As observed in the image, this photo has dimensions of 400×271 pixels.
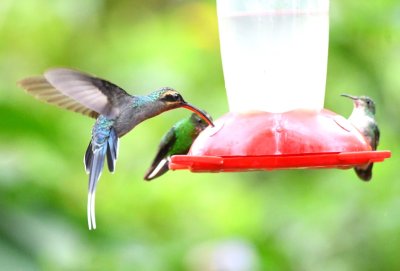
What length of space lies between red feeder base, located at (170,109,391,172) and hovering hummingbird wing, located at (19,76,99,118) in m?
0.77

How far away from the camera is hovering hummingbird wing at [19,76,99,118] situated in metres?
4.80

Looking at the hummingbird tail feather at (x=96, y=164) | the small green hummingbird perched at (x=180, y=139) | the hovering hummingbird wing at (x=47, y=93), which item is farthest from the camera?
the small green hummingbird perched at (x=180, y=139)

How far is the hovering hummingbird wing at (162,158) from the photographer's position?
493 cm

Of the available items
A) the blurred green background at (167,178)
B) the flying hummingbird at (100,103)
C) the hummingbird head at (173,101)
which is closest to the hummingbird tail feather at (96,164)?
the flying hummingbird at (100,103)

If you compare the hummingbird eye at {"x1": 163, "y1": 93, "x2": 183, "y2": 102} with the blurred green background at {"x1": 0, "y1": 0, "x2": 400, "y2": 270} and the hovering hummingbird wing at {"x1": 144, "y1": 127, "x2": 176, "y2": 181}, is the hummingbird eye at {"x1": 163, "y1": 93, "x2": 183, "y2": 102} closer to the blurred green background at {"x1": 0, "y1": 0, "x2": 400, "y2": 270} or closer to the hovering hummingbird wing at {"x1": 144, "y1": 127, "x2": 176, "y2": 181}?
the hovering hummingbird wing at {"x1": 144, "y1": 127, "x2": 176, "y2": 181}

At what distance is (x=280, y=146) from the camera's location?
421 cm

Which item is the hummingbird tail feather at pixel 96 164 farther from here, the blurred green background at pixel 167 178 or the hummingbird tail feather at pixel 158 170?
the blurred green background at pixel 167 178

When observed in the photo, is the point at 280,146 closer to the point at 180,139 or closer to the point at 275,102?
the point at 275,102

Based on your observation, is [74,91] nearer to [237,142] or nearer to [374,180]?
[237,142]

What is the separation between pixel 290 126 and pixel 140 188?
413cm

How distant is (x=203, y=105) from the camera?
8.66 m

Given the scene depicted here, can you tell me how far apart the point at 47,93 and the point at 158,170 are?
2.20ft

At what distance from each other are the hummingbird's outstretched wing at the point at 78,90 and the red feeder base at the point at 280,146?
582 millimetres

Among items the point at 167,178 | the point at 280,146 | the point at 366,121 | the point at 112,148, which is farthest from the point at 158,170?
the point at 167,178
